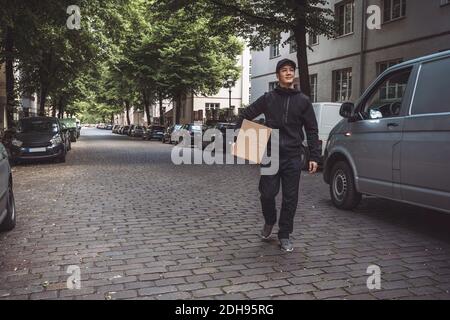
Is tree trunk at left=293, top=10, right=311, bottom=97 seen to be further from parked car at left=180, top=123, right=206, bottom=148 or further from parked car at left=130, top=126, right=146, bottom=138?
parked car at left=130, top=126, right=146, bottom=138

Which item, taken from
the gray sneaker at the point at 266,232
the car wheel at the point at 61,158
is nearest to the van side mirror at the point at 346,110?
the gray sneaker at the point at 266,232

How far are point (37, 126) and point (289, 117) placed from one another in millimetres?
14378

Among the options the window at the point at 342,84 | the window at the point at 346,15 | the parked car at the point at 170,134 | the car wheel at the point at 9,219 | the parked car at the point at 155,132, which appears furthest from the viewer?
the parked car at the point at 155,132

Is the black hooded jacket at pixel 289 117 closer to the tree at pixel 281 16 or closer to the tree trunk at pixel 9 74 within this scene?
the tree at pixel 281 16

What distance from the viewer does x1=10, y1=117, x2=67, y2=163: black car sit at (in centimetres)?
1583

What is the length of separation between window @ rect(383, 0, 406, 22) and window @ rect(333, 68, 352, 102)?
10.6 ft

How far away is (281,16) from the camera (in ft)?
57.1

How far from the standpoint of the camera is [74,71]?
3052 cm

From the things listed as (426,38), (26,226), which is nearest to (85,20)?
(426,38)

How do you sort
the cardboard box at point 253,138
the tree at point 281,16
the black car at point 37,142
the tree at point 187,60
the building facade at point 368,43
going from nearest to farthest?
1. the cardboard box at point 253,138
2. the black car at point 37,142
3. the tree at point 281,16
4. the building facade at point 368,43
5. the tree at point 187,60

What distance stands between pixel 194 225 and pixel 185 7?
13192 mm

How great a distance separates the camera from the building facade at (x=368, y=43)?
1719 cm

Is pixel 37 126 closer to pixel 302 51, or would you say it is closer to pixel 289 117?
pixel 302 51
